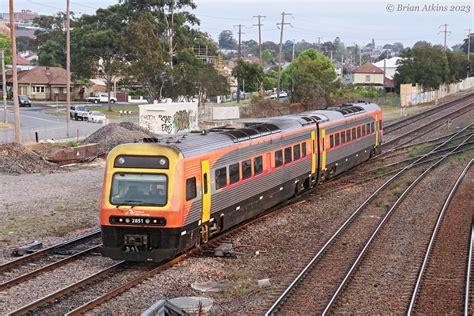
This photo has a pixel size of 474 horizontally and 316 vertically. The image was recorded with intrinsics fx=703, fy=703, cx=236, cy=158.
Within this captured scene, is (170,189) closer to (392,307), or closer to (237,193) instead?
(237,193)

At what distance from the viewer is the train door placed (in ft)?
53.0

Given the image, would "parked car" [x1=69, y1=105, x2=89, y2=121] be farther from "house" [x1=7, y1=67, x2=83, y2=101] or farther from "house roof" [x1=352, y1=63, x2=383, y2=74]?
"house roof" [x1=352, y1=63, x2=383, y2=74]

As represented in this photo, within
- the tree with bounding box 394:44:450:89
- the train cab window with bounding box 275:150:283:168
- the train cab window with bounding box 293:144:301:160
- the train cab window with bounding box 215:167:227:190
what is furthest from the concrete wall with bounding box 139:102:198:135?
the tree with bounding box 394:44:450:89

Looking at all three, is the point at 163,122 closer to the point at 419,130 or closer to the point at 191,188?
the point at 419,130

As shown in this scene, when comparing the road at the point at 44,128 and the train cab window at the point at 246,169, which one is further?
the road at the point at 44,128

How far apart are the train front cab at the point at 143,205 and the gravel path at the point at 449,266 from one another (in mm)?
5266

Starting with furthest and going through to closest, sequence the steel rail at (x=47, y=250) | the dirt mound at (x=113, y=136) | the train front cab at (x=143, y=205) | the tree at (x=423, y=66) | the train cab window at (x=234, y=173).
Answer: the tree at (x=423, y=66) → the dirt mound at (x=113, y=136) → the train cab window at (x=234, y=173) → the steel rail at (x=47, y=250) → the train front cab at (x=143, y=205)

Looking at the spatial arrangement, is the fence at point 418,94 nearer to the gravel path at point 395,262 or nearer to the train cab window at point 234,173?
the gravel path at point 395,262

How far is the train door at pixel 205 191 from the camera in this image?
16.2 m

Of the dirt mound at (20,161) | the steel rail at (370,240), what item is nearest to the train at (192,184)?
the steel rail at (370,240)

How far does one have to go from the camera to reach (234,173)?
1817cm

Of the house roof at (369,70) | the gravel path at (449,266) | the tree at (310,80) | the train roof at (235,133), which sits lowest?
the gravel path at (449,266)

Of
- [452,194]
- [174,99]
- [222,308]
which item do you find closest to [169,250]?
[222,308]

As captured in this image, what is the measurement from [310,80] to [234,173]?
53.3m
